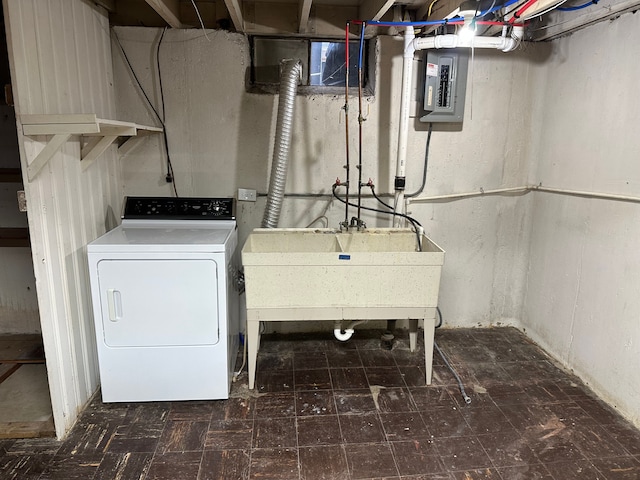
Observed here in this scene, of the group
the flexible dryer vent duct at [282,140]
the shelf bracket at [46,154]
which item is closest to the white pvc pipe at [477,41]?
the flexible dryer vent duct at [282,140]

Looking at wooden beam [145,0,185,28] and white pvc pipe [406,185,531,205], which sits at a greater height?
wooden beam [145,0,185,28]

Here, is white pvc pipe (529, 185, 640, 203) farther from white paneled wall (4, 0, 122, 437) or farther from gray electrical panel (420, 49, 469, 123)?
white paneled wall (4, 0, 122, 437)

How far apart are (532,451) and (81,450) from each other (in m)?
2.13

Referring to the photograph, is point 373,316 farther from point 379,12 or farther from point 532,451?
point 379,12

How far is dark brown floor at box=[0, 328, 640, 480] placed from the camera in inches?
72.1

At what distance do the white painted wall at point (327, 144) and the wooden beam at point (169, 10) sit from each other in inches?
4.2

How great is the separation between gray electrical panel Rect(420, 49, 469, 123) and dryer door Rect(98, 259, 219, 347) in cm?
180

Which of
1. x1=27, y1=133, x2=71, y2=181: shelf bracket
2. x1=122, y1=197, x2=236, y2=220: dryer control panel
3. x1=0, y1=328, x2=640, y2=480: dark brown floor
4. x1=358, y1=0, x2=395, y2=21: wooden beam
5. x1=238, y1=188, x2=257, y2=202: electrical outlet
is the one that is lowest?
x1=0, y1=328, x2=640, y2=480: dark brown floor

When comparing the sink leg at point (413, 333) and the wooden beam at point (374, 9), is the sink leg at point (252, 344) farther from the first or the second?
the wooden beam at point (374, 9)

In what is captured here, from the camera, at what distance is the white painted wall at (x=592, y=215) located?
2174 millimetres

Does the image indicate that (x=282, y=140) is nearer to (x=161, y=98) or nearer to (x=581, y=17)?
(x=161, y=98)

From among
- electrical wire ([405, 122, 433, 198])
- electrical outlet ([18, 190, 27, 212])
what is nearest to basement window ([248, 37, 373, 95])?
electrical wire ([405, 122, 433, 198])

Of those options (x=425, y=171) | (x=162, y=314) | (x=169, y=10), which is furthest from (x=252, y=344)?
(x=169, y=10)

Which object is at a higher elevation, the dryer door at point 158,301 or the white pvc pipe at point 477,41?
the white pvc pipe at point 477,41
